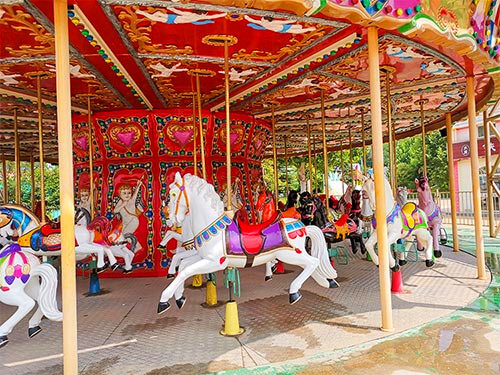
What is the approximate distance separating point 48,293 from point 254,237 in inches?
95.0

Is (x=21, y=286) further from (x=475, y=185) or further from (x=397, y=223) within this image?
(x=475, y=185)

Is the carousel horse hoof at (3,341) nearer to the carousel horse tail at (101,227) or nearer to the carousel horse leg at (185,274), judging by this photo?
the carousel horse leg at (185,274)

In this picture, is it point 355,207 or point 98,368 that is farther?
point 355,207

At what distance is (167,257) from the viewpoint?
26.9 feet

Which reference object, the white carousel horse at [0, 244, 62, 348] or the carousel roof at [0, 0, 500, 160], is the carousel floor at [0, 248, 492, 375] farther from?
the carousel roof at [0, 0, 500, 160]

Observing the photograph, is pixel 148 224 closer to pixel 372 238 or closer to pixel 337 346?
pixel 372 238

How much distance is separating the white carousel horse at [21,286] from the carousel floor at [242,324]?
0.32 metres

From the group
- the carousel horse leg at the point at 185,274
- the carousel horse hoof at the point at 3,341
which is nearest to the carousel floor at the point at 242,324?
the carousel horse hoof at the point at 3,341

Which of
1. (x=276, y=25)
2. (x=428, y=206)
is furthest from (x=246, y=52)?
(x=428, y=206)

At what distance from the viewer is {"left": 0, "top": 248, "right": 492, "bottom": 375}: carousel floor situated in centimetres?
387

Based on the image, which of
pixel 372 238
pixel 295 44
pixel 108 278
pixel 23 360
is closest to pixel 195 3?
pixel 295 44

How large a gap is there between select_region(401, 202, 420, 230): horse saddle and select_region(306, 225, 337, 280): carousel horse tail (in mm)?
1931

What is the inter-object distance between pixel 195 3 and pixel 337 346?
143 inches

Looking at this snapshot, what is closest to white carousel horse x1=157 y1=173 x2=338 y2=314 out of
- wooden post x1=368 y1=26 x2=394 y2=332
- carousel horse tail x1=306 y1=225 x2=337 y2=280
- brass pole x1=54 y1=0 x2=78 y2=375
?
carousel horse tail x1=306 y1=225 x2=337 y2=280
